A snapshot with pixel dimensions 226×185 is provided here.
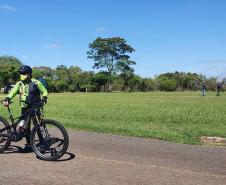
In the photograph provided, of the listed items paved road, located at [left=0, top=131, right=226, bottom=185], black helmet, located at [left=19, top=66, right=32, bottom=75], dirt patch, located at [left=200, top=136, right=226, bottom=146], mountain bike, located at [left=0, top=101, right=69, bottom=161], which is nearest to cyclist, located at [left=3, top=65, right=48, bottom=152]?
black helmet, located at [left=19, top=66, right=32, bottom=75]

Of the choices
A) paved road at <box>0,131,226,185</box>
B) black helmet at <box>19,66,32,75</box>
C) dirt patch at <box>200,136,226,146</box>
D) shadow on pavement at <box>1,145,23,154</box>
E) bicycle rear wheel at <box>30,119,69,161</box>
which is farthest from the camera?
dirt patch at <box>200,136,226,146</box>

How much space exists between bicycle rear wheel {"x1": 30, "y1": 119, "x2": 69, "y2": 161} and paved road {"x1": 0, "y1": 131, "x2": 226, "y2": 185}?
199 millimetres

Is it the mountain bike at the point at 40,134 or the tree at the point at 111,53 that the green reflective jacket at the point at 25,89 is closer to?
the mountain bike at the point at 40,134

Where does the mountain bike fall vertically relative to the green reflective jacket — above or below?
below

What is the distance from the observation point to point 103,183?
6855mm

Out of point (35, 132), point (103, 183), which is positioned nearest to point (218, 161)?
point (103, 183)

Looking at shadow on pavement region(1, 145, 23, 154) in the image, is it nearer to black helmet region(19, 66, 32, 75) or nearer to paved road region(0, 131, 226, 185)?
paved road region(0, 131, 226, 185)

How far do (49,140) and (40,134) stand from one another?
0.83 feet

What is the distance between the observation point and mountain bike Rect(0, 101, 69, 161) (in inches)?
337

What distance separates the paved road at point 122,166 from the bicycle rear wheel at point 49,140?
7.8 inches

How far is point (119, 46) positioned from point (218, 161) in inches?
3158

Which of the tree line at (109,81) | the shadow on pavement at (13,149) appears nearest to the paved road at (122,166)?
the shadow on pavement at (13,149)

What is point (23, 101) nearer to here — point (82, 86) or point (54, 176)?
point (54, 176)

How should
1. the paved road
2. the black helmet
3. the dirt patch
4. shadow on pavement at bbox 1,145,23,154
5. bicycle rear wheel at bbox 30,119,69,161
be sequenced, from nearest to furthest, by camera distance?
the paved road, bicycle rear wheel at bbox 30,119,69,161, the black helmet, shadow on pavement at bbox 1,145,23,154, the dirt patch
